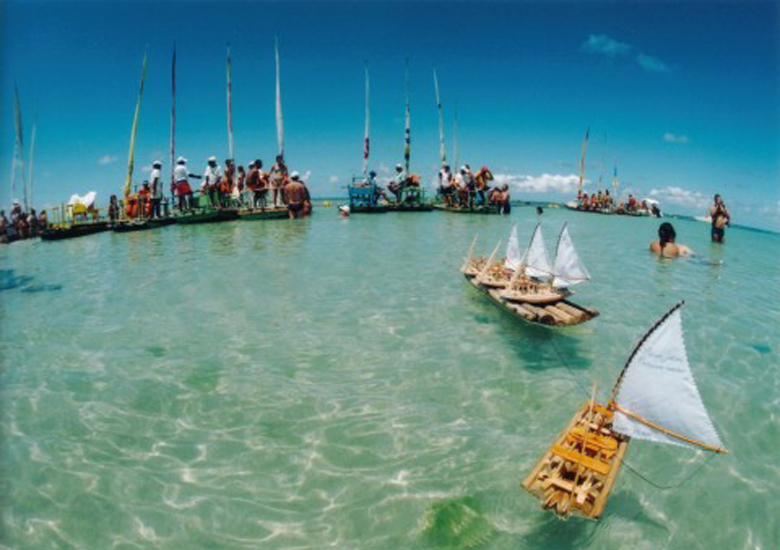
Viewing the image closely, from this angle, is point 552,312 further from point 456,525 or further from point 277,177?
point 277,177

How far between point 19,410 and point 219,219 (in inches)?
992

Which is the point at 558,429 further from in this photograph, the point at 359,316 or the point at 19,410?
the point at 19,410

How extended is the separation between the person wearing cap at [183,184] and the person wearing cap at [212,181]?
107 centimetres

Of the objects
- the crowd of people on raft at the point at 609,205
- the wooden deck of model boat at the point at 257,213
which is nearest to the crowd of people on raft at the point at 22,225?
the wooden deck of model boat at the point at 257,213

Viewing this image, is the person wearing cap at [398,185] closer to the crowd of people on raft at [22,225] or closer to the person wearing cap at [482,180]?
the person wearing cap at [482,180]

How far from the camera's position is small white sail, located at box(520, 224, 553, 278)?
43.1 feet

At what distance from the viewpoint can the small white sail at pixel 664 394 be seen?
549cm

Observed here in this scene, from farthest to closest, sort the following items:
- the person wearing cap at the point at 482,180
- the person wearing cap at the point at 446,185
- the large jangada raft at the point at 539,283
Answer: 1. the person wearing cap at the point at 446,185
2. the person wearing cap at the point at 482,180
3. the large jangada raft at the point at 539,283

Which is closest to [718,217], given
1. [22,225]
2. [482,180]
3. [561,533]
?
[482,180]

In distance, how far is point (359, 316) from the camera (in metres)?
12.5

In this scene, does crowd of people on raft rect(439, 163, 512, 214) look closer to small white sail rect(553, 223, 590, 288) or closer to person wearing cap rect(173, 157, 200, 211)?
person wearing cap rect(173, 157, 200, 211)

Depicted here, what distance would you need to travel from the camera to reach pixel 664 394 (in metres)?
5.68

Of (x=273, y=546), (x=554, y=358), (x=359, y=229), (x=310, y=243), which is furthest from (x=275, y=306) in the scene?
(x=359, y=229)

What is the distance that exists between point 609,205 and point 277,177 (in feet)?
169
